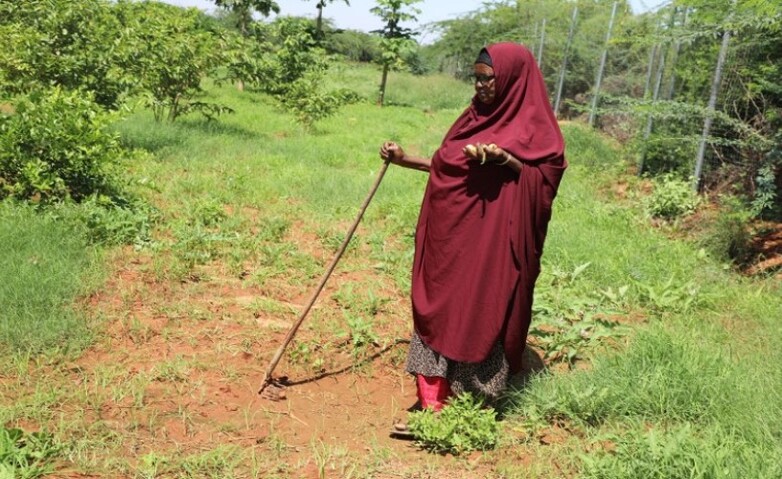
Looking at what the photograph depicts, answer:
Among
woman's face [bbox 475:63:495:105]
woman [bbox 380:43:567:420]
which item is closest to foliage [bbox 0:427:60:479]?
woman [bbox 380:43:567:420]

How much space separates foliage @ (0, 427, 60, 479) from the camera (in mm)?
2309

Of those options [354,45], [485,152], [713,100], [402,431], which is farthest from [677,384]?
[354,45]

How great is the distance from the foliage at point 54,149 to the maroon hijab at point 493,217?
3234mm

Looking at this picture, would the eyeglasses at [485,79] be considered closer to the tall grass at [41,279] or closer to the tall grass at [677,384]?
the tall grass at [677,384]

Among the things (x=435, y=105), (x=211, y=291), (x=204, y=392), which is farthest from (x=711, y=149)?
(x=435, y=105)

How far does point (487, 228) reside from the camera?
288 centimetres

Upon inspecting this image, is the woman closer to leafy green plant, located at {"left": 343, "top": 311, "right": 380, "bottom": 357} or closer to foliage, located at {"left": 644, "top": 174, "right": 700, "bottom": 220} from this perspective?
leafy green plant, located at {"left": 343, "top": 311, "right": 380, "bottom": 357}

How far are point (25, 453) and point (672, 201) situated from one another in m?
6.62

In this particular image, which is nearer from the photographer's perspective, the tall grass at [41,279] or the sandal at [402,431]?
the sandal at [402,431]

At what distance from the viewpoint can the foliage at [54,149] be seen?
15.8 ft

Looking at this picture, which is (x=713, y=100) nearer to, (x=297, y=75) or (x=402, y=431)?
(x=402, y=431)

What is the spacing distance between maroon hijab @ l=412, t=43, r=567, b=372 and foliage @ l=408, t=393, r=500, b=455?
24 centimetres

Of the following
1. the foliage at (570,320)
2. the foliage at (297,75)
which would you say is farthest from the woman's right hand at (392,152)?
the foliage at (297,75)

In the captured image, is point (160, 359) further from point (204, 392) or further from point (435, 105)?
point (435, 105)
